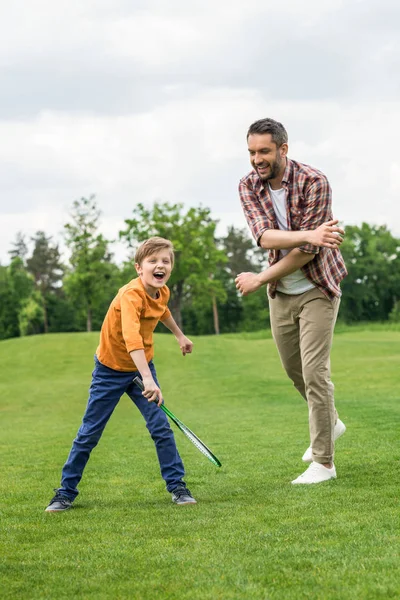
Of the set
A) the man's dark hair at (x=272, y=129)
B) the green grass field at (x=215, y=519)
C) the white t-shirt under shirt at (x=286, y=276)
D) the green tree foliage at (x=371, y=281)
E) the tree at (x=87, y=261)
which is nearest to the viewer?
the green grass field at (x=215, y=519)

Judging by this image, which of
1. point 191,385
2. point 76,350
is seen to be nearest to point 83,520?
point 191,385

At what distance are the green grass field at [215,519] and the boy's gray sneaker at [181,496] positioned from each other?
70 millimetres

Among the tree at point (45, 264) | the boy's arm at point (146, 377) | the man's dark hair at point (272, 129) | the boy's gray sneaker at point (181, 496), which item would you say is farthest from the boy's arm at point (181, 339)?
the tree at point (45, 264)

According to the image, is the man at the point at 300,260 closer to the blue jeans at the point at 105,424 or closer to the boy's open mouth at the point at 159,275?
the boy's open mouth at the point at 159,275

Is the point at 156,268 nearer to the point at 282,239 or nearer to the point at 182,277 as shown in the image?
the point at 282,239

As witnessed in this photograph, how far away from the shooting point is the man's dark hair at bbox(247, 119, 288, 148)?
5.51 metres

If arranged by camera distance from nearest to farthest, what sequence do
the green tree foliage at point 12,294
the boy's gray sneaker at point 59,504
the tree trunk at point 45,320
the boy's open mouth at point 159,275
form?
the boy's gray sneaker at point 59,504 < the boy's open mouth at point 159,275 < the green tree foliage at point 12,294 < the tree trunk at point 45,320

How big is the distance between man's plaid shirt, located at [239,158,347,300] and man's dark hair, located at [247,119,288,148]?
0.21 meters

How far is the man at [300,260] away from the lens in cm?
558

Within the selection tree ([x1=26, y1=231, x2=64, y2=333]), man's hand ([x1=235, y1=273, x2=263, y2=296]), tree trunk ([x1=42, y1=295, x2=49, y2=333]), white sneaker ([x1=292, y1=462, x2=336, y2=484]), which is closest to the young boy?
man's hand ([x1=235, y1=273, x2=263, y2=296])

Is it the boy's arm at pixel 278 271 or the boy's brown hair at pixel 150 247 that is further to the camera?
the boy's arm at pixel 278 271

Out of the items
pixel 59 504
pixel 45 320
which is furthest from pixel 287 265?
pixel 45 320

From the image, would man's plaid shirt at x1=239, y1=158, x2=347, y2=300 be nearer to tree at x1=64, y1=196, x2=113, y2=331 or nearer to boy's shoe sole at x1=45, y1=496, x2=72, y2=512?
boy's shoe sole at x1=45, y1=496, x2=72, y2=512

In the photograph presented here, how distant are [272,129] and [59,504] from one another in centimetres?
287
